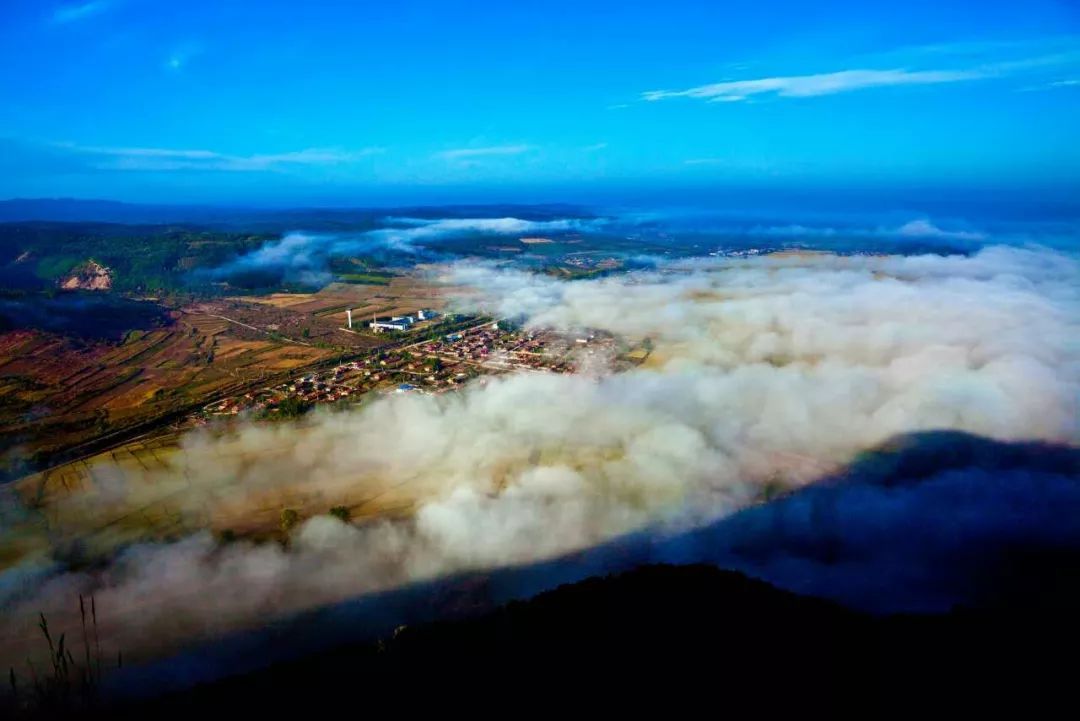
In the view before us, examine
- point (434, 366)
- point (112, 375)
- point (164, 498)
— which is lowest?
point (164, 498)

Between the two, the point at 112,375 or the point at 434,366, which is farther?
the point at 434,366

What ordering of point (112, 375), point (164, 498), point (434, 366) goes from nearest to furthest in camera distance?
point (164, 498) → point (112, 375) → point (434, 366)

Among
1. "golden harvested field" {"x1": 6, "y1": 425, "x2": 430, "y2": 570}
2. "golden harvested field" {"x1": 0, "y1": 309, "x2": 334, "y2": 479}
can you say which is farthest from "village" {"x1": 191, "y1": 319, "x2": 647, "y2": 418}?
"golden harvested field" {"x1": 6, "y1": 425, "x2": 430, "y2": 570}

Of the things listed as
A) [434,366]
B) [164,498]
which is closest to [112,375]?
[164,498]

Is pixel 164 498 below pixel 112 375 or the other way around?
below

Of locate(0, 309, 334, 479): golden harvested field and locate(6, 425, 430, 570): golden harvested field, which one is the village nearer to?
locate(0, 309, 334, 479): golden harvested field

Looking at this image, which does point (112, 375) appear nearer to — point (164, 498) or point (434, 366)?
point (164, 498)

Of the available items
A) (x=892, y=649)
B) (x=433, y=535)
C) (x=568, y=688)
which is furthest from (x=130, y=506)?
(x=892, y=649)

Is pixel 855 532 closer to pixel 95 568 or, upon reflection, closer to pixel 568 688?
pixel 568 688

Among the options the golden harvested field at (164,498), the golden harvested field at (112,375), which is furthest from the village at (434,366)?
the golden harvested field at (164,498)

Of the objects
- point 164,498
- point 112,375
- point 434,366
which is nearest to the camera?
point 164,498

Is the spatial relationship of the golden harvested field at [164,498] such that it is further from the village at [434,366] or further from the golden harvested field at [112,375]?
the village at [434,366]
